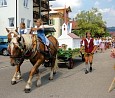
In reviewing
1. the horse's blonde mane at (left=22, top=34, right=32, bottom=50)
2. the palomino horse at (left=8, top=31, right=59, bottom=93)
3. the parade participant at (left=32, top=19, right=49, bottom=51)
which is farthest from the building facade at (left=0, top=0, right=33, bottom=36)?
the horse's blonde mane at (left=22, top=34, right=32, bottom=50)

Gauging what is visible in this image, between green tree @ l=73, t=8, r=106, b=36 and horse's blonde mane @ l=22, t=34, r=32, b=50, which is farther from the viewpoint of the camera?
green tree @ l=73, t=8, r=106, b=36

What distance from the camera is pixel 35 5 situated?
43625 millimetres

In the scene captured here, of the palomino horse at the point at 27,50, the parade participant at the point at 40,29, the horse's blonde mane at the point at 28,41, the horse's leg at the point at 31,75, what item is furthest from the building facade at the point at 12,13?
the horse's blonde mane at the point at 28,41

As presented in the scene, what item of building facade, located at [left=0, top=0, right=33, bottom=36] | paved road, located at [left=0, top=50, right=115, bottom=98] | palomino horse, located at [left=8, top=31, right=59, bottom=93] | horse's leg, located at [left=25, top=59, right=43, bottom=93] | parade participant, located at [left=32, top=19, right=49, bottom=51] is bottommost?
paved road, located at [left=0, top=50, right=115, bottom=98]

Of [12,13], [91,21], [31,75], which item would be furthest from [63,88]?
[91,21]

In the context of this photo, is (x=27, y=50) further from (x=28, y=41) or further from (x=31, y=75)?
(x=31, y=75)

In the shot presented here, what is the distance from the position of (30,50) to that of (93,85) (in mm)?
2494

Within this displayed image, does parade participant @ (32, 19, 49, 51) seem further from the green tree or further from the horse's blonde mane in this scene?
the green tree

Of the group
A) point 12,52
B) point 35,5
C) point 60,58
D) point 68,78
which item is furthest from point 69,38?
point 35,5

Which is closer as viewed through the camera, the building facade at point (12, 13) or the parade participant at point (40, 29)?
the parade participant at point (40, 29)

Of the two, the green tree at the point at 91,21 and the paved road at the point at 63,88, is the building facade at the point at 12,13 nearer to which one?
the paved road at the point at 63,88

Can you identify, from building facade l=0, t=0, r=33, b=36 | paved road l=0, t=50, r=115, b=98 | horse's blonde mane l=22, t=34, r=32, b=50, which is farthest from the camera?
building facade l=0, t=0, r=33, b=36

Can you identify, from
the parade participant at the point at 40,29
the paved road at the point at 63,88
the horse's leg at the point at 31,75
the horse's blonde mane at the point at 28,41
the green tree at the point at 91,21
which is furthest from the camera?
the green tree at the point at 91,21

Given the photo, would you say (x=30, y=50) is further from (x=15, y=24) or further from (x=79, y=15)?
(x=79, y=15)
